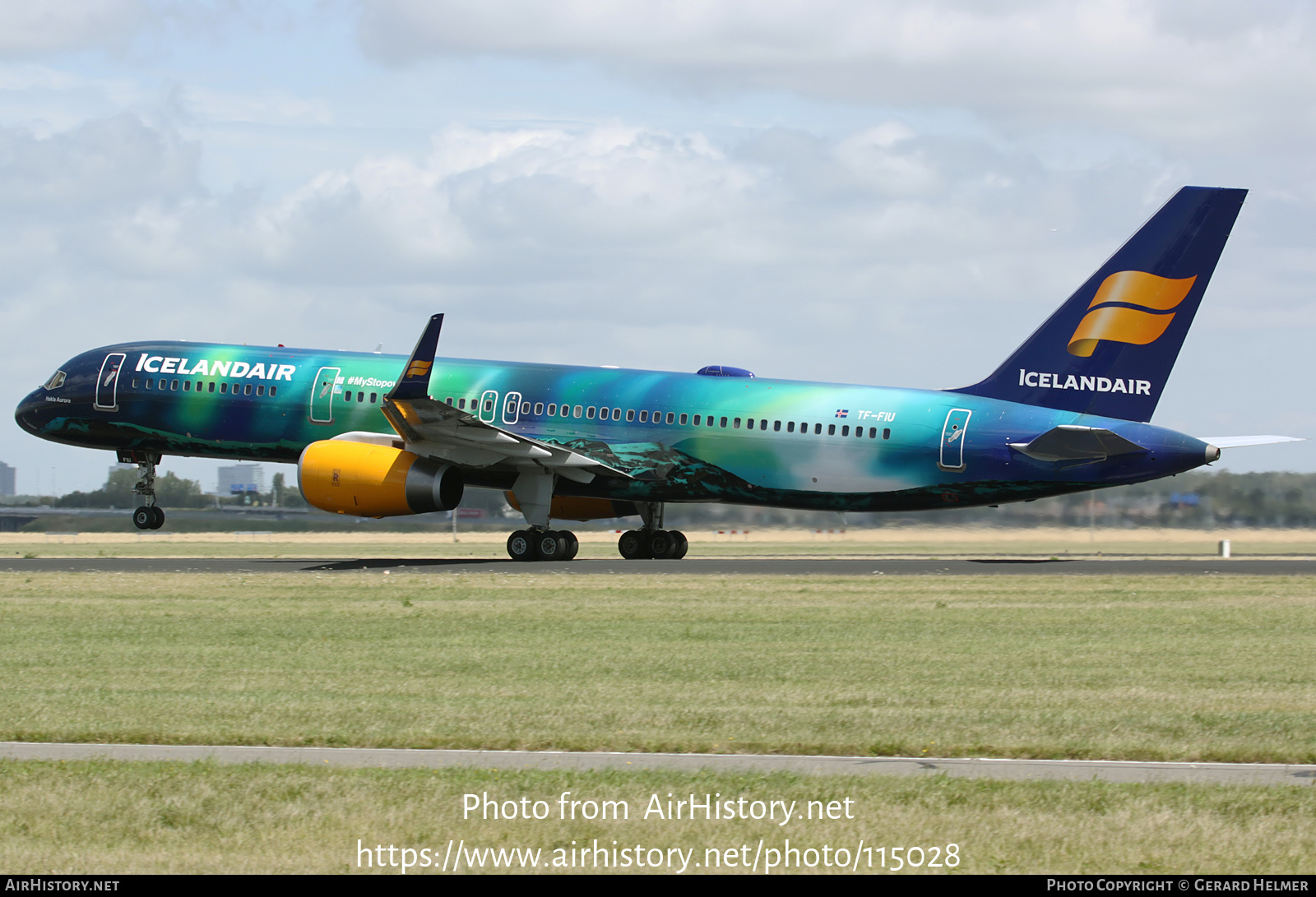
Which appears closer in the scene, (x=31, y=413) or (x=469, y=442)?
(x=469, y=442)

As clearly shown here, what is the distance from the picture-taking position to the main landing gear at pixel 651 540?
138ft

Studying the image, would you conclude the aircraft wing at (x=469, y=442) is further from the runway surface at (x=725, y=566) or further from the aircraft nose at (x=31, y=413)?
the aircraft nose at (x=31, y=413)

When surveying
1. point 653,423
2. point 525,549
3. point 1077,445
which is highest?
point 653,423

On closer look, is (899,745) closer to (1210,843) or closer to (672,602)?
(1210,843)

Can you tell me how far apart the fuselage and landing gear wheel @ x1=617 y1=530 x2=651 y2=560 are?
280 cm

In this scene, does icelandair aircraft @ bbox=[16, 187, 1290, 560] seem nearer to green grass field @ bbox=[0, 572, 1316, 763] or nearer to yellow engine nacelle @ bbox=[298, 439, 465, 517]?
yellow engine nacelle @ bbox=[298, 439, 465, 517]

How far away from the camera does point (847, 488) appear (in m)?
38.0

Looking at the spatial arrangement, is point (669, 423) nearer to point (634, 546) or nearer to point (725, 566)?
point (725, 566)

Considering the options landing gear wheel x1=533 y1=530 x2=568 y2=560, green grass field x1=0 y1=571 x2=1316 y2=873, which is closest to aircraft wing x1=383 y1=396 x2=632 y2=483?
landing gear wheel x1=533 y1=530 x2=568 y2=560

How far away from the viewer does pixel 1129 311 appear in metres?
36.8

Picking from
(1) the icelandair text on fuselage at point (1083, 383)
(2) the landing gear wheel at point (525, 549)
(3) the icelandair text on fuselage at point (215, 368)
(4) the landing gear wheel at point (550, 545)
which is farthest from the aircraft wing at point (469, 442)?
(1) the icelandair text on fuselage at point (1083, 383)

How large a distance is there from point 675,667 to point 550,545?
2120cm

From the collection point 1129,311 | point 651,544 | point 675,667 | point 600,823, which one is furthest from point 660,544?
point 600,823

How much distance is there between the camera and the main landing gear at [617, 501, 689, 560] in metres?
42.0
